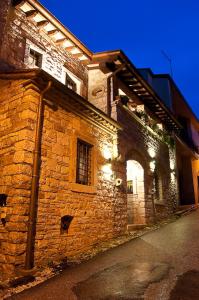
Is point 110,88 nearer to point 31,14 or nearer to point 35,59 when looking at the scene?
point 35,59

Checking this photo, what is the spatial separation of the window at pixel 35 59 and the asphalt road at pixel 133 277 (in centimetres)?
693

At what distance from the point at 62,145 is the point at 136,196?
5.93 metres

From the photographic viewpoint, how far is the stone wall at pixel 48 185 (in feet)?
18.7

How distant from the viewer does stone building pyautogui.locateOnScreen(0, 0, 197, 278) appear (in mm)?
5898

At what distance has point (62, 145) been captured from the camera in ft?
23.5

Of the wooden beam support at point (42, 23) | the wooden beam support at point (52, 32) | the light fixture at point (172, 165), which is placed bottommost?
the light fixture at point (172, 165)

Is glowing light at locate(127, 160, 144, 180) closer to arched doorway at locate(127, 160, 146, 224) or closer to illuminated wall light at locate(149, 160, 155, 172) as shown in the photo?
arched doorway at locate(127, 160, 146, 224)

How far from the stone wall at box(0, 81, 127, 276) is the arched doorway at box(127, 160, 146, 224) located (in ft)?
10.7

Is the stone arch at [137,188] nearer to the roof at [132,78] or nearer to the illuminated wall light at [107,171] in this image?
the illuminated wall light at [107,171]

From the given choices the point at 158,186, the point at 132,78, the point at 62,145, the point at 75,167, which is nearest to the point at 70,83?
the point at 132,78

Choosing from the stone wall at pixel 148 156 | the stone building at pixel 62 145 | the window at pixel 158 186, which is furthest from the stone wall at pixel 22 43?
the window at pixel 158 186

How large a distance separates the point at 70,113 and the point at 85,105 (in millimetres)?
626

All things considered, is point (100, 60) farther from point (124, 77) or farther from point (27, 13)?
point (27, 13)

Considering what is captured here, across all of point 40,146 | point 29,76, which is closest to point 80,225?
point 40,146
